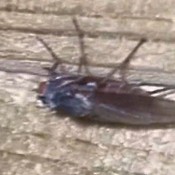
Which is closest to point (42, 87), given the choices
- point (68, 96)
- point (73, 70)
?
point (73, 70)

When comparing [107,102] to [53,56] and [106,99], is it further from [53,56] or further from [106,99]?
[53,56]

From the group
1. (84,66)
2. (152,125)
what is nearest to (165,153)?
(152,125)

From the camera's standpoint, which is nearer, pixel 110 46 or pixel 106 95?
pixel 110 46

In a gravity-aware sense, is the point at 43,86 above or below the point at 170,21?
below

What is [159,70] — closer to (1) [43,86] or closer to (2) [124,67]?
(2) [124,67]

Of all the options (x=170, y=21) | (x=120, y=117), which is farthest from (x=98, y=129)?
(x=170, y=21)

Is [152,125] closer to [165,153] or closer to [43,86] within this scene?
[165,153]
